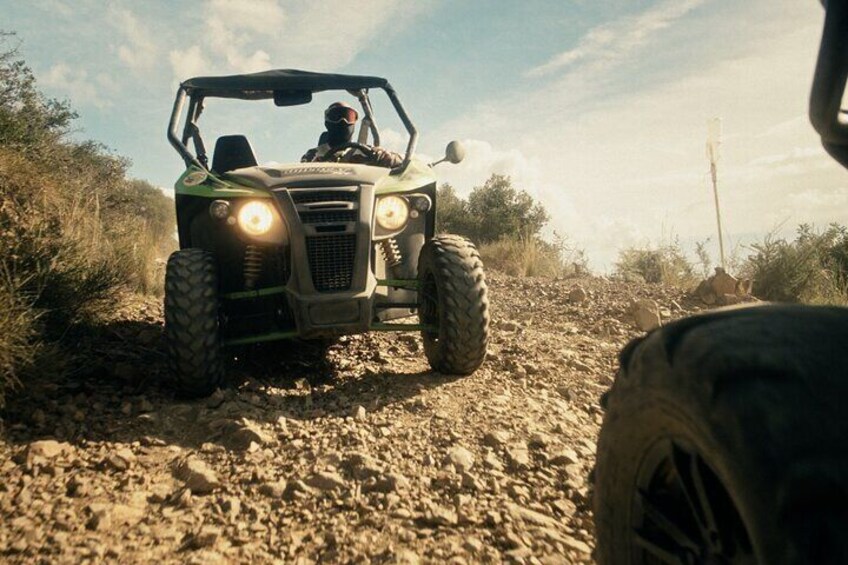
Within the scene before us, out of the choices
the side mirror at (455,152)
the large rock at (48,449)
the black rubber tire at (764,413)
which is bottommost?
the large rock at (48,449)

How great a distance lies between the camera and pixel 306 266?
11.5ft

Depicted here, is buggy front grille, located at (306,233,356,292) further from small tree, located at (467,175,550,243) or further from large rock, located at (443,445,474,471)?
small tree, located at (467,175,550,243)

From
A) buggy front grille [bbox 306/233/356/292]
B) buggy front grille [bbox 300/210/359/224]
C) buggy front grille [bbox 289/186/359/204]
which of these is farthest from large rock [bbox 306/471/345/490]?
buggy front grille [bbox 289/186/359/204]

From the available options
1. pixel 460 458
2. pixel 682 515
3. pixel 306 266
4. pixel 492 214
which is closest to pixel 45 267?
pixel 306 266

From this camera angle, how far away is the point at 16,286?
10.9 feet

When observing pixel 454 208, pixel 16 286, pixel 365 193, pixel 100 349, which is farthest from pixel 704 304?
pixel 454 208

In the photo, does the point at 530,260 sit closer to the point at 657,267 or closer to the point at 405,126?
the point at 657,267

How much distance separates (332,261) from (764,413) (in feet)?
9.74

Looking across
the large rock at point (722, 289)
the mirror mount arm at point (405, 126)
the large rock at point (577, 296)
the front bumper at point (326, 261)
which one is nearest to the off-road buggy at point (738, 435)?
the front bumper at point (326, 261)

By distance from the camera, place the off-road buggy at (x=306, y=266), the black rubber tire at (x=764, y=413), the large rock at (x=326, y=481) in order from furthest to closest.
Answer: the off-road buggy at (x=306, y=266) < the large rock at (x=326, y=481) < the black rubber tire at (x=764, y=413)

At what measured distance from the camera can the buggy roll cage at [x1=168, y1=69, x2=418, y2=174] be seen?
4625 mm

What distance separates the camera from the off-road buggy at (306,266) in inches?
131

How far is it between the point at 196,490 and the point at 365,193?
195cm

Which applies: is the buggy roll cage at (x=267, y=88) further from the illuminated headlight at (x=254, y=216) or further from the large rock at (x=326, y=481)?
the large rock at (x=326, y=481)
